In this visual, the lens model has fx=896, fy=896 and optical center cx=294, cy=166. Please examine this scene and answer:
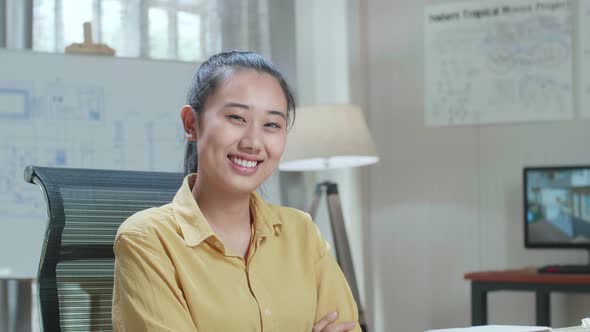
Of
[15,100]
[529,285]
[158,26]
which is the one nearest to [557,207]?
[529,285]

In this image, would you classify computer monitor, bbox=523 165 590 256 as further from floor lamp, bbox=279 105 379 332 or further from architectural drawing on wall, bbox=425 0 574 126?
floor lamp, bbox=279 105 379 332

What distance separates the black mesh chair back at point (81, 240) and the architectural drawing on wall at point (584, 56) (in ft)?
8.29

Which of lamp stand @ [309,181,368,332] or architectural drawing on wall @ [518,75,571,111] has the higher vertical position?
architectural drawing on wall @ [518,75,571,111]

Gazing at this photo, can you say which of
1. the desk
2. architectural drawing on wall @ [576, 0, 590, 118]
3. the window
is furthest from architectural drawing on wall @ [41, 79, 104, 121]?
architectural drawing on wall @ [576, 0, 590, 118]

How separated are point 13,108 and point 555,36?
225 cm

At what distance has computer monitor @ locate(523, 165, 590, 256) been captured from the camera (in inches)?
136

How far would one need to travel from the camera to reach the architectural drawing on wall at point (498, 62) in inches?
151

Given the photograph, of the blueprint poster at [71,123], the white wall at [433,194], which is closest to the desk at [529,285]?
the white wall at [433,194]

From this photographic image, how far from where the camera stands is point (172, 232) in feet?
4.69

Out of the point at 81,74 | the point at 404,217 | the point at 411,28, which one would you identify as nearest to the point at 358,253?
the point at 404,217

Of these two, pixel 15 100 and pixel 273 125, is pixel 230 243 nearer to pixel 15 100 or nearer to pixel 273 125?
pixel 273 125

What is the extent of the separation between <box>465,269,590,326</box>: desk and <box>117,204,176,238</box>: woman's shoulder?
6.87 feet

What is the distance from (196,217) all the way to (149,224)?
0.08 metres

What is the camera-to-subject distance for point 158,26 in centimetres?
355
